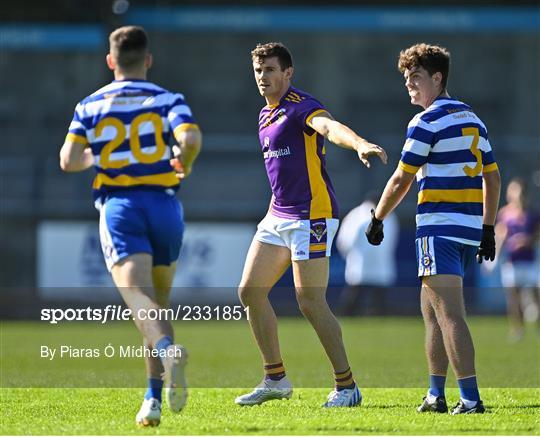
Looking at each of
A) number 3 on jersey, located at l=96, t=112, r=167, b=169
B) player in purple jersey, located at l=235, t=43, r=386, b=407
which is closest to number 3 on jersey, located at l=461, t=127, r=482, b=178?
player in purple jersey, located at l=235, t=43, r=386, b=407

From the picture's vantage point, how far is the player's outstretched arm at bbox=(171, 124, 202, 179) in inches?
262

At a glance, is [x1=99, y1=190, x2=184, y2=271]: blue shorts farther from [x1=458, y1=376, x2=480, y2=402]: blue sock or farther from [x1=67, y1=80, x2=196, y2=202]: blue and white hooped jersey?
[x1=458, y1=376, x2=480, y2=402]: blue sock

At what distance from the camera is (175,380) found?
6.38 meters

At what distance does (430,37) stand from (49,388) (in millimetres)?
23237

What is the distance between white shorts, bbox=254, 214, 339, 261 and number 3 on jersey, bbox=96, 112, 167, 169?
160 cm

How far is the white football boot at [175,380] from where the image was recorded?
6.35 metres

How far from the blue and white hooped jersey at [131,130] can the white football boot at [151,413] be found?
123cm

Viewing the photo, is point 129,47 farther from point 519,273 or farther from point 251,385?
point 519,273

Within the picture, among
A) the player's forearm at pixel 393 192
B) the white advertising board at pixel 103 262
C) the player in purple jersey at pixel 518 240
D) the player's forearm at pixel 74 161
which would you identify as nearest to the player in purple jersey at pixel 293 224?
the player's forearm at pixel 393 192

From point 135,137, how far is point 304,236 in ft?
5.77

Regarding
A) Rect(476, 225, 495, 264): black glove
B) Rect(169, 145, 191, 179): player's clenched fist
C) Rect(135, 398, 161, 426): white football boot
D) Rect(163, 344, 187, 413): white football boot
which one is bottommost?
Rect(135, 398, 161, 426): white football boot

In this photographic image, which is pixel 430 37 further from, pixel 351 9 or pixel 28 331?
pixel 28 331

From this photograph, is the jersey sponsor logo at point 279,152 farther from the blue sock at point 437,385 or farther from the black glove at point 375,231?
the blue sock at point 437,385

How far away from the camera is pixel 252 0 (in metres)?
29.2
